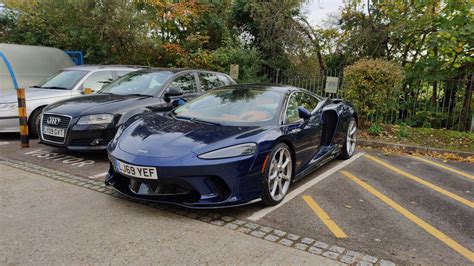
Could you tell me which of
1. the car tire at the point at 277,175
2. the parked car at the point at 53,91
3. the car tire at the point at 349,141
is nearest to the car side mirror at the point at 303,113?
the car tire at the point at 277,175

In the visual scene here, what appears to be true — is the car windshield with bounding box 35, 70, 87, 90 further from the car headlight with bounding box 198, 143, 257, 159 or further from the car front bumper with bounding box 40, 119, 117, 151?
the car headlight with bounding box 198, 143, 257, 159

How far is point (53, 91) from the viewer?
7.29 metres

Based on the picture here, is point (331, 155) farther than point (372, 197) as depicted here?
Yes

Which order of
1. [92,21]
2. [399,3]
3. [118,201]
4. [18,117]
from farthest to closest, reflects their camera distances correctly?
[92,21] → [399,3] → [18,117] → [118,201]

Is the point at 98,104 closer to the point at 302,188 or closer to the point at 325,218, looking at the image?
the point at 302,188

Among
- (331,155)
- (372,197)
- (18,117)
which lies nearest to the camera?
(372,197)

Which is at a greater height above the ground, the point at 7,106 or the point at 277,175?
the point at 7,106

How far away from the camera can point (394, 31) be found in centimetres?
1013

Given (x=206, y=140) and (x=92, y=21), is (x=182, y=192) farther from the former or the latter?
(x=92, y=21)

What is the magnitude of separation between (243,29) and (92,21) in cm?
487

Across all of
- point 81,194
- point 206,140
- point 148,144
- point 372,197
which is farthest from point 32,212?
point 372,197

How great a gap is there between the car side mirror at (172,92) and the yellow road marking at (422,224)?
3.05 meters

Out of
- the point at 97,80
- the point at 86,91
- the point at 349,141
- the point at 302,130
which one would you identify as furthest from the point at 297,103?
the point at 97,80

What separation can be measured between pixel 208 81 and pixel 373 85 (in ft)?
11.8
